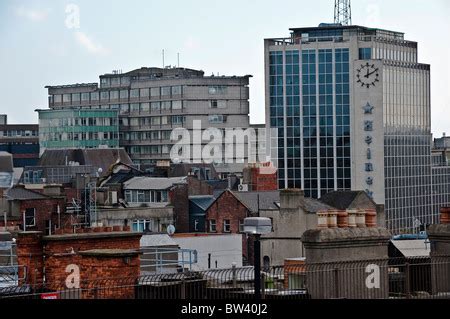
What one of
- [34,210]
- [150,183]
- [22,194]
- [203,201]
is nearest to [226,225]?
[203,201]

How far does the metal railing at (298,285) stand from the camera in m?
27.8

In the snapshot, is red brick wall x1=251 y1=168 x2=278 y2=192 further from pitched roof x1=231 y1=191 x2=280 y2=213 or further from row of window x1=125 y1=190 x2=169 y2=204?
pitched roof x1=231 y1=191 x2=280 y2=213

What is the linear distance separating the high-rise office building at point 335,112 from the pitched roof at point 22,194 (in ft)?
190

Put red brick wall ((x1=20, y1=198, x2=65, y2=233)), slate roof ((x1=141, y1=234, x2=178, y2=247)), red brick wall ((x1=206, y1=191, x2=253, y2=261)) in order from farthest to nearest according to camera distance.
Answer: red brick wall ((x1=206, y1=191, x2=253, y2=261))
red brick wall ((x1=20, y1=198, x2=65, y2=233))
slate roof ((x1=141, y1=234, x2=178, y2=247))

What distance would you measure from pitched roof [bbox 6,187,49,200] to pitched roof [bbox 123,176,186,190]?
41.0 ft

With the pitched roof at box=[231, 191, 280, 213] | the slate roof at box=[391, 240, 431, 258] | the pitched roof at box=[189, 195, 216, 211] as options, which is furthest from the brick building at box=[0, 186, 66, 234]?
the slate roof at box=[391, 240, 431, 258]

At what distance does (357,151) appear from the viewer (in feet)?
513

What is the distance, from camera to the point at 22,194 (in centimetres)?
9819

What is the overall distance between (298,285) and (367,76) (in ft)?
416

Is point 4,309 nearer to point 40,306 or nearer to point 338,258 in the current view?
point 40,306

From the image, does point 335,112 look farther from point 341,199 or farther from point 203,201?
point 341,199

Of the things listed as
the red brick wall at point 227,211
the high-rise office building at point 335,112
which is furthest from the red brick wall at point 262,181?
the high-rise office building at point 335,112

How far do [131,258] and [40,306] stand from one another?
8.74 m

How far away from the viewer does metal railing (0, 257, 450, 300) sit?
91.0ft
